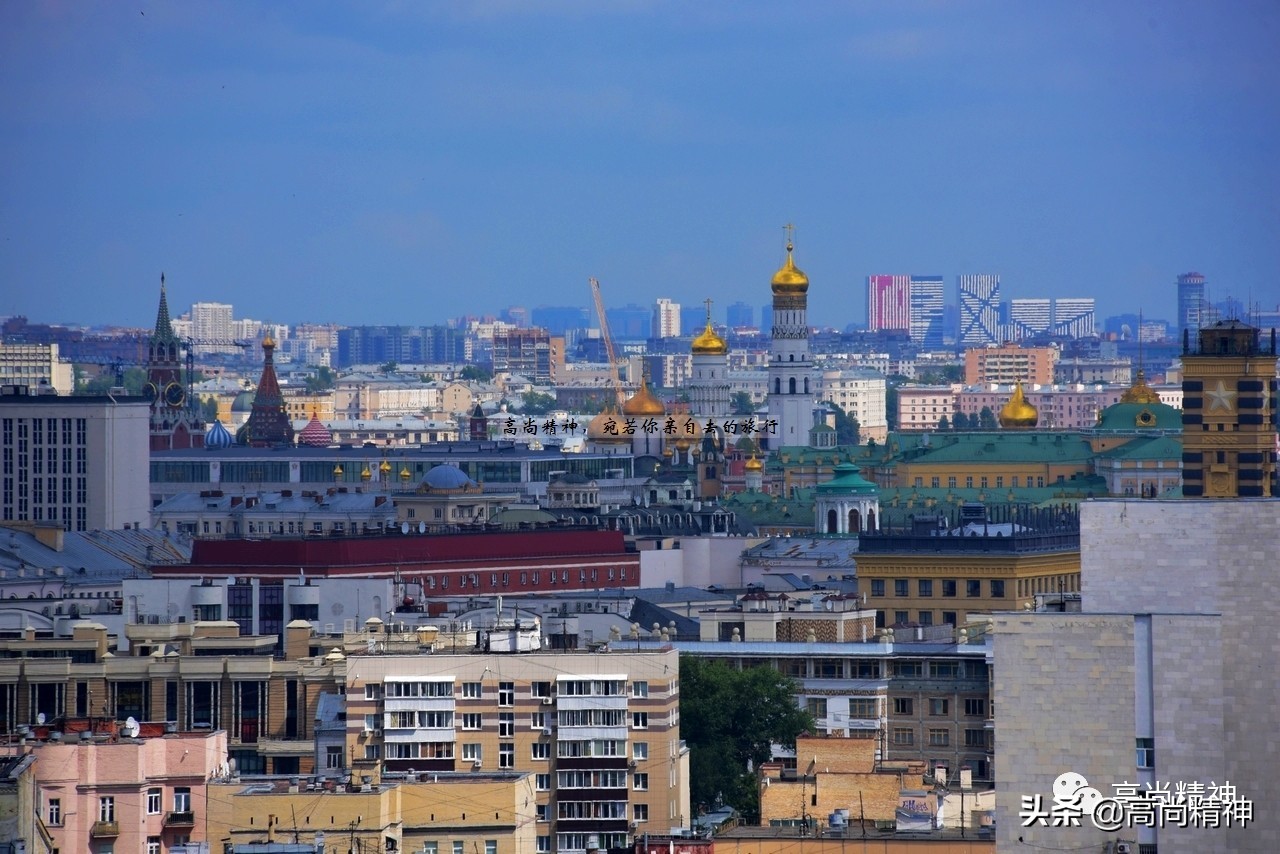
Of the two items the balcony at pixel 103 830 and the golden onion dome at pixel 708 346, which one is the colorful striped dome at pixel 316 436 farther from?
the balcony at pixel 103 830

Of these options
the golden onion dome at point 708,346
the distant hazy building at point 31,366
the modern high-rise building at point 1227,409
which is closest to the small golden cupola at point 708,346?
the golden onion dome at point 708,346

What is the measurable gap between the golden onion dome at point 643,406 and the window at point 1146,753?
114m

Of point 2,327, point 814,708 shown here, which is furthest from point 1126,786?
point 2,327

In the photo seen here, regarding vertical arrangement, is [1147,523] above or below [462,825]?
above

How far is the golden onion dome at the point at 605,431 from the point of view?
444ft

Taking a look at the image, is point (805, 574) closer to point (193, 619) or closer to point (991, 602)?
point (991, 602)

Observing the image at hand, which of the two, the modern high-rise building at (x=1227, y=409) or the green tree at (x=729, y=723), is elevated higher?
the modern high-rise building at (x=1227, y=409)

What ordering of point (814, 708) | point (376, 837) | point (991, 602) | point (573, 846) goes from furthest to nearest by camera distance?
point (991, 602) → point (814, 708) → point (573, 846) → point (376, 837)

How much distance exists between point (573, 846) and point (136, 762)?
21.0 ft

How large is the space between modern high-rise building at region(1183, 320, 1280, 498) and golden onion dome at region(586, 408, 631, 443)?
4593cm

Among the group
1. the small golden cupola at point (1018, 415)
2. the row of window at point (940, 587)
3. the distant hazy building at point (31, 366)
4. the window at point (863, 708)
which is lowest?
the window at point (863, 708)

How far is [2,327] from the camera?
17725 cm

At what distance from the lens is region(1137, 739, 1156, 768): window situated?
28297 mm

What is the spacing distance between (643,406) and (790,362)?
5434 millimetres
